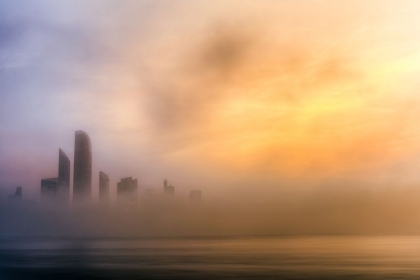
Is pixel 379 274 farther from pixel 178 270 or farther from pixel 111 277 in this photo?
pixel 111 277

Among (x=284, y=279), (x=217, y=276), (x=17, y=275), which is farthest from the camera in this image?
(x=17, y=275)

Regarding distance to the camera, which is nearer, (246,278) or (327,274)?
(246,278)

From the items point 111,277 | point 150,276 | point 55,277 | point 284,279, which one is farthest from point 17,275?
point 284,279

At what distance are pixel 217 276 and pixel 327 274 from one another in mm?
4498

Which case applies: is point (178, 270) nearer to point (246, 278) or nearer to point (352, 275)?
point (246, 278)

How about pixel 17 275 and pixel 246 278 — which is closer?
pixel 246 278

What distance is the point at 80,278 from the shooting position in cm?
1844

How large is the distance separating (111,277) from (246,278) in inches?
217

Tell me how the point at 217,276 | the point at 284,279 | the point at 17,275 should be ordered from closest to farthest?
the point at 284,279
the point at 217,276
the point at 17,275

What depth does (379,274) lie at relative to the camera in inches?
712

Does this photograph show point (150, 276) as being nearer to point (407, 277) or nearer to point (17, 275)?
point (17, 275)

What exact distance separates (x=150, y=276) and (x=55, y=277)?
4075 millimetres

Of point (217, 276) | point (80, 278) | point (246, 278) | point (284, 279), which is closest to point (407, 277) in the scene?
point (284, 279)

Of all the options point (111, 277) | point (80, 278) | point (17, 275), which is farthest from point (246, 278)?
point (17, 275)
